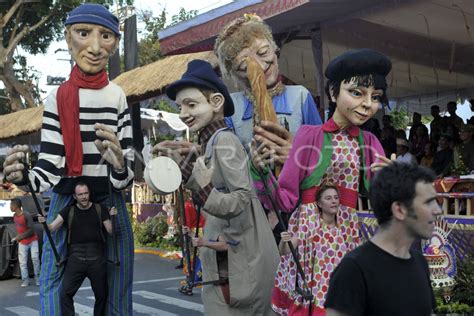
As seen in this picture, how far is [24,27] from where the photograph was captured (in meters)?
27.3

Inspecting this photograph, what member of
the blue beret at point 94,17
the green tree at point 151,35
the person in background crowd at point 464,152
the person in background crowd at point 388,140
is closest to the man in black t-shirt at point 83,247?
the blue beret at point 94,17

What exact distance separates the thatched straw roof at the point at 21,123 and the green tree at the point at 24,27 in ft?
14.6

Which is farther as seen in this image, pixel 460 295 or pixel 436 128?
pixel 436 128

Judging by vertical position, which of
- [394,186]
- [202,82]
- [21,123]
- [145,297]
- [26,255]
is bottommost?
[145,297]

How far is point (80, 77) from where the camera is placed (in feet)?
15.3

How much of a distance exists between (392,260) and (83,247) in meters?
2.90

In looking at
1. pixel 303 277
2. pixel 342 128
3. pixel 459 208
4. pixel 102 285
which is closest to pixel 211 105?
pixel 342 128

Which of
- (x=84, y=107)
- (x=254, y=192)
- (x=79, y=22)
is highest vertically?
(x=79, y=22)

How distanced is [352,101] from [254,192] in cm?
70

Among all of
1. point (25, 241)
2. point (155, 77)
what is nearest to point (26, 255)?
point (25, 241)

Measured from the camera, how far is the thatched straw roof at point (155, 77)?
1125 centimetres

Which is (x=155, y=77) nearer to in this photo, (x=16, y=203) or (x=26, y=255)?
(x=16, y=203)

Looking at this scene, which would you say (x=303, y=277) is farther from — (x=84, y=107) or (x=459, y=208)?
(x=459, y=208)

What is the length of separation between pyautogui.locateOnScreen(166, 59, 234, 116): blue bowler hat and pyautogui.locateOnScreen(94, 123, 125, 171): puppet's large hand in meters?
0.51
